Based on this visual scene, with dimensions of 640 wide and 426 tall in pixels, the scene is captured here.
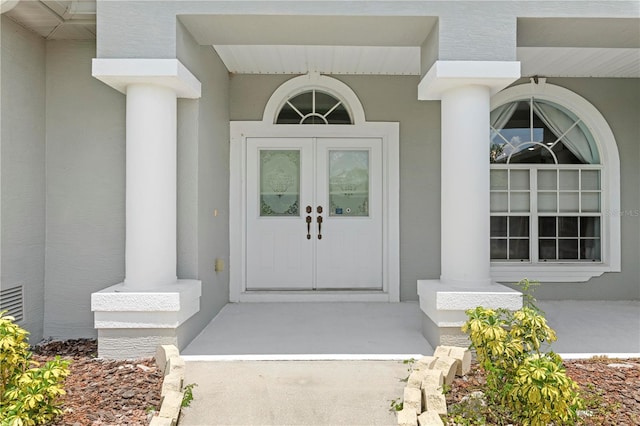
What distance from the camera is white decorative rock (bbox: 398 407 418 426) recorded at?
2735 mm

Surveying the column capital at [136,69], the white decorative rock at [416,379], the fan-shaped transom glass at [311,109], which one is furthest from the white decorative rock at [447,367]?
the fan-shaped transom glass at [311,109]

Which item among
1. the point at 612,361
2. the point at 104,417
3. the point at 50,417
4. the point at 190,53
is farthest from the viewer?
the point at 190,53

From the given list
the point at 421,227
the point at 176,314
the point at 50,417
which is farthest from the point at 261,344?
the point at 421,227

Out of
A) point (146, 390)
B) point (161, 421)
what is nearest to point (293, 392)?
point (161, 421)

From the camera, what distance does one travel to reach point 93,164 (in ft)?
15.7

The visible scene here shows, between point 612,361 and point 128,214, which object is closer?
point 612,361

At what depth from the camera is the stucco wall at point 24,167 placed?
4223mm

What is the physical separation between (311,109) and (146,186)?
300 cm

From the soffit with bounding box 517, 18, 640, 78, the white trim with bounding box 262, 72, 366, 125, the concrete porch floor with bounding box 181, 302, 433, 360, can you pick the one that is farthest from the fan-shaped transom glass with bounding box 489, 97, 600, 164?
the concrete porch floor with bounding box 181, 302, 433, 360

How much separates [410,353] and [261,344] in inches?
53.6

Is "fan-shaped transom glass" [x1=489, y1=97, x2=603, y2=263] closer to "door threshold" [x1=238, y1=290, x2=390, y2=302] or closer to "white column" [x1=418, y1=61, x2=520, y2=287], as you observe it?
"door threshold" [x1=238, y1=290, x2=390, y2=302]

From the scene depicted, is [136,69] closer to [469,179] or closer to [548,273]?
[469,179]

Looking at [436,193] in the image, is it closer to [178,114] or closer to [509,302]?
[509,302]

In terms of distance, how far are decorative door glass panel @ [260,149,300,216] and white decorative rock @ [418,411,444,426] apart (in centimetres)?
396
